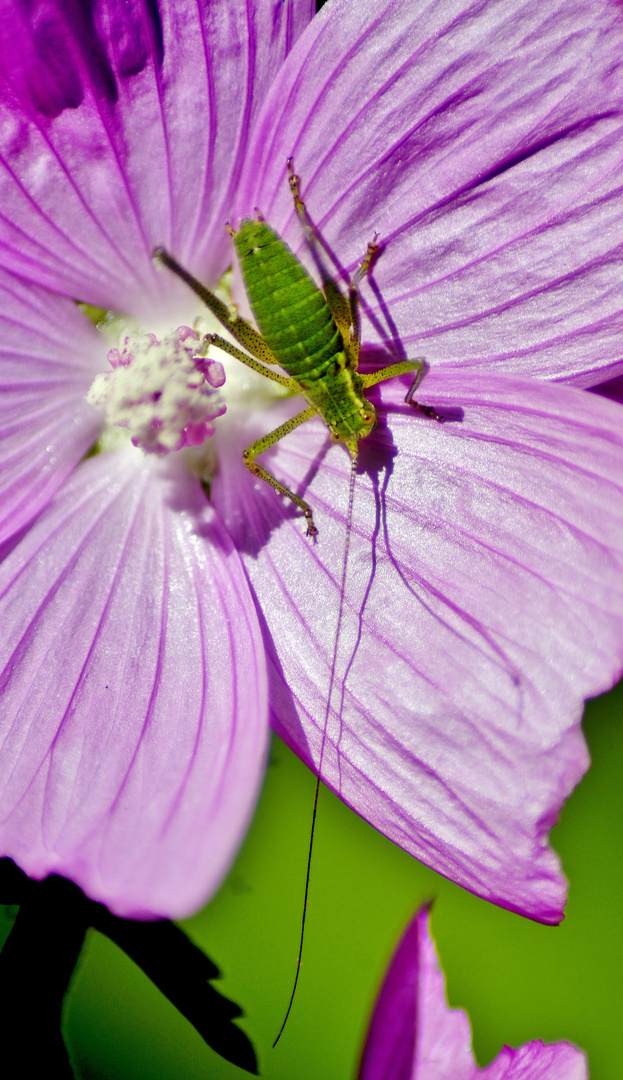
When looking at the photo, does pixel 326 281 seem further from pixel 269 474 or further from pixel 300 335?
pixel 269 474

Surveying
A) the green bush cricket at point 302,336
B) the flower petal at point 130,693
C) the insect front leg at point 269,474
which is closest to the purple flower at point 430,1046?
the green bush cricket at point 302,336

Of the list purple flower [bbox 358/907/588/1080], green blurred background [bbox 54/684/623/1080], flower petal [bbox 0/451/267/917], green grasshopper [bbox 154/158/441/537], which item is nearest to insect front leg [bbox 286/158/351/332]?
green grasshopper [bbox 154/158/441/537]

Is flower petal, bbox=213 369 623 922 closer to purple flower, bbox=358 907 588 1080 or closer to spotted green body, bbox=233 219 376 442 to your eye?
spotted green body, bbox=233 219 376 442

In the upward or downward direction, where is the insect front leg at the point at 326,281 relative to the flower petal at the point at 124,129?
downward

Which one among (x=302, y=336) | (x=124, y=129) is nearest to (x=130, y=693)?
(x=302, y=336)

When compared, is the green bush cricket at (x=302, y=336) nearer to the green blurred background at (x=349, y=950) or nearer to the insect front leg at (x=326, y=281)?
the insect front leg at (x=326, y=281)
